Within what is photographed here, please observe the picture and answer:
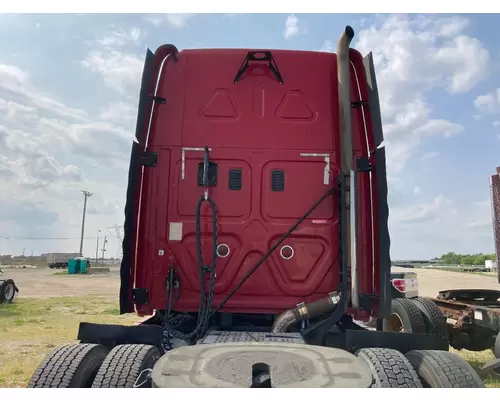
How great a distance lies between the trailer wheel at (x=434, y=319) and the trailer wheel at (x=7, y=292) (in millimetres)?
14830

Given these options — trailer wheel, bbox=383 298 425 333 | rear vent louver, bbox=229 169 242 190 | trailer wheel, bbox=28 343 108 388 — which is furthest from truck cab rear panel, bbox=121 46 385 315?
trailer wheel, bbox=383 298 425 333

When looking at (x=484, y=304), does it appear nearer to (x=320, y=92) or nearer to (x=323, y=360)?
(x=320, y=92)

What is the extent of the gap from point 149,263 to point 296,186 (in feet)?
4.92

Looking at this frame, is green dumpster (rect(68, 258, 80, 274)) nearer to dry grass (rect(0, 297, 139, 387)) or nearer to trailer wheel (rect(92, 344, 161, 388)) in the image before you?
dry grass (rect(0, 297, 139, 387))

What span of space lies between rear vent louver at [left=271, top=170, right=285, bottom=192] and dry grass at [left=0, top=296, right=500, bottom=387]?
13.3 ft

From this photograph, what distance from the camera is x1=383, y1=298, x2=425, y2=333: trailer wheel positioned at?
6.39 m

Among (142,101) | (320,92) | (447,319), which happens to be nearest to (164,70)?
(142,101)

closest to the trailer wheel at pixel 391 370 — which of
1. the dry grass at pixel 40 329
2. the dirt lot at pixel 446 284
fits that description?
the dry grass at pixel 40 329

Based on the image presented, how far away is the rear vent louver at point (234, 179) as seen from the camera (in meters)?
4.04

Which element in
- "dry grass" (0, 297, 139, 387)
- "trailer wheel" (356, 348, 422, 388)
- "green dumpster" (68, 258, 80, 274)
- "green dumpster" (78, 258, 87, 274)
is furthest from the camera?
"green dumpster" (78, 258, 87, 274)

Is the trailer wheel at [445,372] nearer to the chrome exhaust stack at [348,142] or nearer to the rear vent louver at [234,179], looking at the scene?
the chrome exhaust stack at [348,142]

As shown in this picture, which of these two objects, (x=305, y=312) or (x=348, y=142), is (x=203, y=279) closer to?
(x=305, y=312)

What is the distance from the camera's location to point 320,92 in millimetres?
4195

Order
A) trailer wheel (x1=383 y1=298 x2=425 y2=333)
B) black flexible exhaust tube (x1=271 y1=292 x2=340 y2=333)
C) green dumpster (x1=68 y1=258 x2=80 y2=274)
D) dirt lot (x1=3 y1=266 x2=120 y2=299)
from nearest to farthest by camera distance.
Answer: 1. black flexible exhaust tube (x1=271 y1=292 x2=340 y2=333)
2. trailer wheel (x1=383 y1=298 x2=425 y2=333)
3. dirt lot (x1=3 y1=266 x2=120 y2=299)
4. green dumpster (x1=68 y1=258 x2=80 y2=274)
